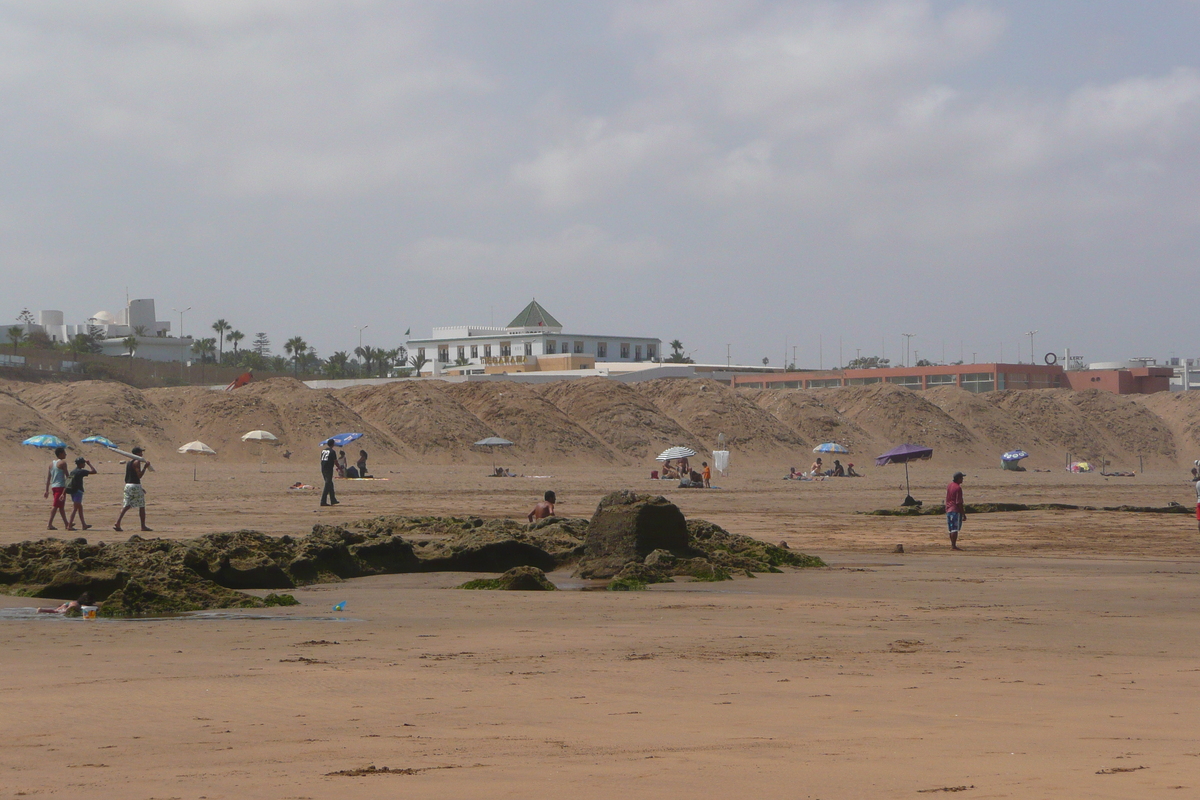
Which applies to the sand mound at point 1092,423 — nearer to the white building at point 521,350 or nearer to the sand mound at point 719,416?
the sand mound at point 719,416

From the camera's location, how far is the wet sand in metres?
5.75

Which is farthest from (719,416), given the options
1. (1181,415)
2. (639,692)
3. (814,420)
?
(639,692)

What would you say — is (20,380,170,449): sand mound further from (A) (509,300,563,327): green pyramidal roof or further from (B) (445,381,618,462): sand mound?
(A) (509,300,563,327): green pyramidal roof

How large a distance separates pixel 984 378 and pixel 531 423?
49.2 meters

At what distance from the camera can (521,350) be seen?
11556 cm

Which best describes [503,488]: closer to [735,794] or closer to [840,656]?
[840,656]

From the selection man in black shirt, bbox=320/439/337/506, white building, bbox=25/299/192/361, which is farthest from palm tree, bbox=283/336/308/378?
man in black shirt, bbox=320/439/337/506

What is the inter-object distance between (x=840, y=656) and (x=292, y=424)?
56.1m

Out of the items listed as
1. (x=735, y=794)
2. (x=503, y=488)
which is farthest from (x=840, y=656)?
(x=503, y=488)

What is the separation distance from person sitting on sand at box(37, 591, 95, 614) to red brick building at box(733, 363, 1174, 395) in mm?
90248

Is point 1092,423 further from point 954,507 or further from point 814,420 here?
point 954,507

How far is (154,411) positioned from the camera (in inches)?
2434

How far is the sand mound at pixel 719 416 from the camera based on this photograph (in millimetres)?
72500

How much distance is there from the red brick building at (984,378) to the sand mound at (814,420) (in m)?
17.3
